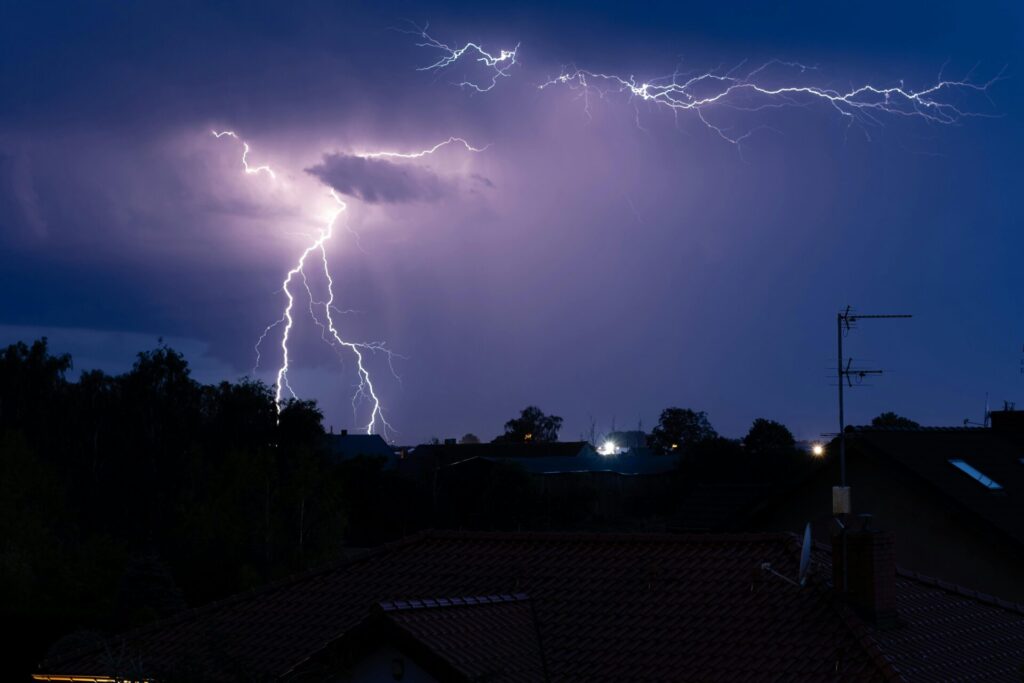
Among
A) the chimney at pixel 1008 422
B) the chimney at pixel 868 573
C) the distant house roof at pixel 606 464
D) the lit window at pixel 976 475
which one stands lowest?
the chimney at pixel 868 573

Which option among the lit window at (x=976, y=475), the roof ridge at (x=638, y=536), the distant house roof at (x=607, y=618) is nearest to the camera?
the distant house roof at (x=607, y=618)

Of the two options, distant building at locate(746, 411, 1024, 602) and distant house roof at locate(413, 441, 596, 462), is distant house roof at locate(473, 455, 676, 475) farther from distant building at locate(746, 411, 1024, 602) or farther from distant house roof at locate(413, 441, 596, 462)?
distant building at locate(746, 411, 1024, 602)

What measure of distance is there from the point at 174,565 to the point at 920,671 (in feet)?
74.9

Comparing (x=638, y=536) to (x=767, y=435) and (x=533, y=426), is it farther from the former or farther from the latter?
(x=533, y=426)

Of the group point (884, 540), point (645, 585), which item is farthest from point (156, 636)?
point (884, 540)

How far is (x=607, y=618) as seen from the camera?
527 inches

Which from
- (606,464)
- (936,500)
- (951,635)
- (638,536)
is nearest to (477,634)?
(638,536)

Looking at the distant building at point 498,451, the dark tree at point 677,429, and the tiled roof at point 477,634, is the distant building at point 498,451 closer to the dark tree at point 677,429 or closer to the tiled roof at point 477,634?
the dark tree at point 677,429

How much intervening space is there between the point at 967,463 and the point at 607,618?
10.8 meters

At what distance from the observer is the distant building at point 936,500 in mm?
18688

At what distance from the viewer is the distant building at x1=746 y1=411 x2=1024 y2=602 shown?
18688 millimetres

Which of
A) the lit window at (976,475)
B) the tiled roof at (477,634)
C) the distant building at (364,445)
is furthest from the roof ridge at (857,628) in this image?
the distant building at (364,445)

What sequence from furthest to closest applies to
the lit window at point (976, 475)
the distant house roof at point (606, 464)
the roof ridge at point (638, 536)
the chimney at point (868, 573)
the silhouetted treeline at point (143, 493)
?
the distant house roof at point (606, 464) < the silhouetted treeline at point (143, 493) < the lit window at point (976, 475) < the roof ridge at point (638, 536) < the chimney at point (868, 573)

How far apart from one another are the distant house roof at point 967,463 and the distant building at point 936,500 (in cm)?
2
